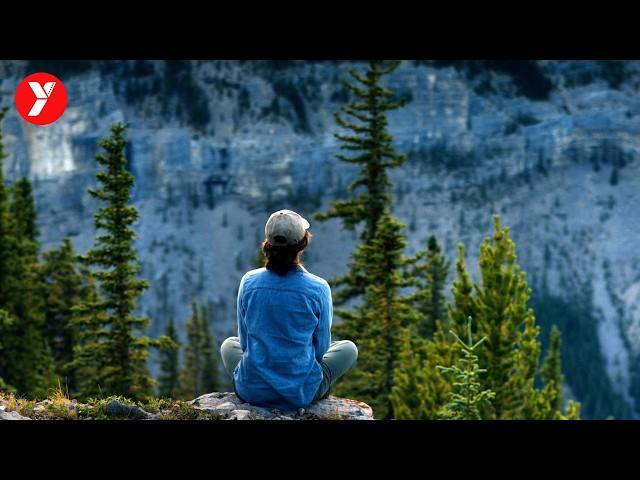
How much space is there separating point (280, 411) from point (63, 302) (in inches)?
1346

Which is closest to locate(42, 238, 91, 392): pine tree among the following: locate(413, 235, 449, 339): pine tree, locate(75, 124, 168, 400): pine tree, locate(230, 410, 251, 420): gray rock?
locate(75, 124, 168, 400): pine tree

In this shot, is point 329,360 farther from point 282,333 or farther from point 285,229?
point 285,229

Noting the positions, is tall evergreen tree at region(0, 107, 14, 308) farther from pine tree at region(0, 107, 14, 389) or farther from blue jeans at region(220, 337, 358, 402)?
blue jeans at region(220, 337, 358, 402)

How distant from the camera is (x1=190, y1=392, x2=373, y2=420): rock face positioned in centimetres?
855

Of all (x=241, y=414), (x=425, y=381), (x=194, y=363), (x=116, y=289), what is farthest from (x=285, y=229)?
(x=194, y=363)

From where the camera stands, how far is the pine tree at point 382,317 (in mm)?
26603

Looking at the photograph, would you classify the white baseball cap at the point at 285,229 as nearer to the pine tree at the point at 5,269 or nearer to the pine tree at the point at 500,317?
the pine tree at the point at 500,317
